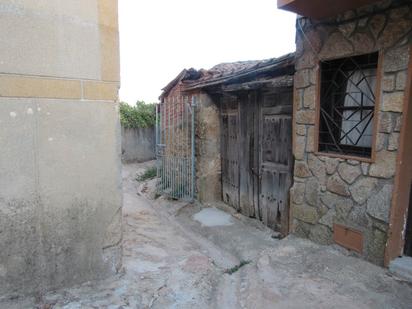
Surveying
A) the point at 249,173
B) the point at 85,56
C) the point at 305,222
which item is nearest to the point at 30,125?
the point at 85,56

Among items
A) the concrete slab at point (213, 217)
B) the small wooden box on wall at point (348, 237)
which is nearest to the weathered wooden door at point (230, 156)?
the concrete slab at point (213, 217)

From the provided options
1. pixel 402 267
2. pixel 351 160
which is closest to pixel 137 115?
pixel 351 160

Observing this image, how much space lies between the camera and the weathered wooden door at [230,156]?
5.59 meters

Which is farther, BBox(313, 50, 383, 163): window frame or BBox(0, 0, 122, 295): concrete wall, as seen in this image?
BBox(313, 50, 383, 163): window frame

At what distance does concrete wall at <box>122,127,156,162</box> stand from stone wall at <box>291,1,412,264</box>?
9.83 metres

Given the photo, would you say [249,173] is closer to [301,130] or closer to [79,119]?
[301,130]

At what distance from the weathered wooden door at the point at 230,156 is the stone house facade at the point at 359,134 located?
188 centimetres

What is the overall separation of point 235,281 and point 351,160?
175cm

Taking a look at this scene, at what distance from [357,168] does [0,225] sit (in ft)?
10.7

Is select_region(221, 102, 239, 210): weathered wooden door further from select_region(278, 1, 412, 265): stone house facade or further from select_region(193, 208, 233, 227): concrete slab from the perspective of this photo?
select_region(278, 1, 412, 265): stone house facade

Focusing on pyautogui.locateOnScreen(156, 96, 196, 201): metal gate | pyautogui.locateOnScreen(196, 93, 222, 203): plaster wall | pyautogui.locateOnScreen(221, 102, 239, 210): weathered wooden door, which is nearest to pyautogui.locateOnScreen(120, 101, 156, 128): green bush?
pyautogui.locateOnScreen(156, 96, 196, 201): metal gate

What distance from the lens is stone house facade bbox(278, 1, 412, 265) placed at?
2.69 meters

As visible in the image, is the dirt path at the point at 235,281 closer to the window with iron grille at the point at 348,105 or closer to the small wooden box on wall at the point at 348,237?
the small wooden box on wall at the point at 348,237

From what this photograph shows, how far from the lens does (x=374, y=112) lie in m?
2.87
